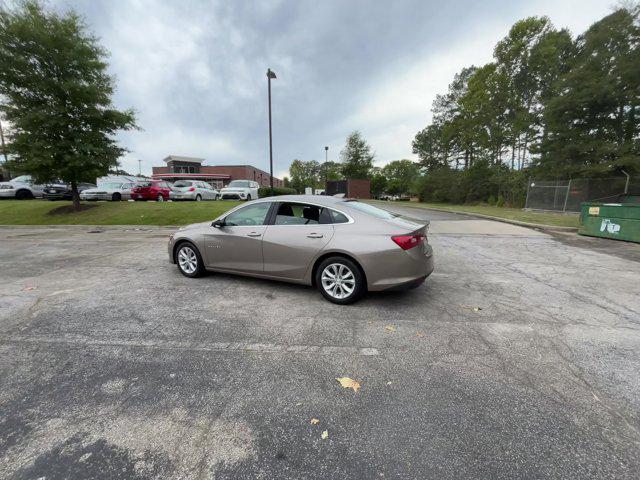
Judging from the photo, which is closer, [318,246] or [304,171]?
[318,246]

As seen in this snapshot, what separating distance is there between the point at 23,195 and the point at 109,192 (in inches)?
279

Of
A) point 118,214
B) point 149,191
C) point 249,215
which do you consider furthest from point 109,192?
point 249,215

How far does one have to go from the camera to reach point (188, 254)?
18.1ft

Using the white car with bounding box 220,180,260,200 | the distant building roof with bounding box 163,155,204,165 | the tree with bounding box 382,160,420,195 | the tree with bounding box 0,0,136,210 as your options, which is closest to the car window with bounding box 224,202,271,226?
the tree with bounding box 0,0,136,210

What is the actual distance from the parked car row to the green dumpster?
766 inches

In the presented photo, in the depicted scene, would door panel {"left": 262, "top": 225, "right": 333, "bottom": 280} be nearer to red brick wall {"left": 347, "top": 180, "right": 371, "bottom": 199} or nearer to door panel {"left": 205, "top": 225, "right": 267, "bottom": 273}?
door panel {"left": 205, "top": 225, "right": 267, "bottom": 273}

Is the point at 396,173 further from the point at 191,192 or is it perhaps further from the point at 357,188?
the point at 191,192

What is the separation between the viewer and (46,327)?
3561 millimetres

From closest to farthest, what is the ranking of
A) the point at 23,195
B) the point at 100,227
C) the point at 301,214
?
the point at 301,214 < the point at 100,227 < the point at 23,195

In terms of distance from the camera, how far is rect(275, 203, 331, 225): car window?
443 centimetres

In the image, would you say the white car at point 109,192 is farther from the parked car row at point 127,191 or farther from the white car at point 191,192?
the white car at point 191,192

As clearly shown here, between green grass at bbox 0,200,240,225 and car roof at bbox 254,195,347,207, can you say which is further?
green grass at bbox 0,200,240,225

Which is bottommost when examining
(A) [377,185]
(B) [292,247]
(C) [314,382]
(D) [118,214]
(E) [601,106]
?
(C) [314,382]

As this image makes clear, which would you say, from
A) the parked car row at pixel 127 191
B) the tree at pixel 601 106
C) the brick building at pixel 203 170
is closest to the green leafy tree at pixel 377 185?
the brick building at pixel 203 170
